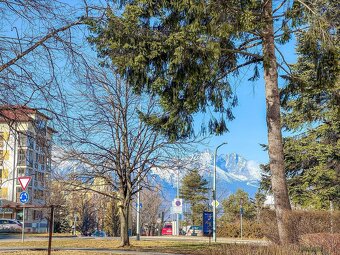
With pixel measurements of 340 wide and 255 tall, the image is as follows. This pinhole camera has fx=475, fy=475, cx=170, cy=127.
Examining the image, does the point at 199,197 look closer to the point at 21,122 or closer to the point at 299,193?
Result: the point at 299,193

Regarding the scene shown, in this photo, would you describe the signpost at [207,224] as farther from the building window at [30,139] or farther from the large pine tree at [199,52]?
the building window at [30,139]

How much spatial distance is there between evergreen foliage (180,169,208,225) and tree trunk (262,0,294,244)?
192 ft

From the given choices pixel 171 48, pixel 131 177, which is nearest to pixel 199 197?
pixel 131 177

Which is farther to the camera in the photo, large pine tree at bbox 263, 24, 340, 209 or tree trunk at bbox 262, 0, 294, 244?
large pine tree at bbox 263, 24, 340, 209

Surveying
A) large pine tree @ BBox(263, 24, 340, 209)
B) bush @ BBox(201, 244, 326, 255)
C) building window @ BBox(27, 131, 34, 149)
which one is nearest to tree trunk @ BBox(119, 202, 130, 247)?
large pine tree @ BBox(263, 24, 340, 209)

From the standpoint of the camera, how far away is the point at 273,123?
54.6 ft

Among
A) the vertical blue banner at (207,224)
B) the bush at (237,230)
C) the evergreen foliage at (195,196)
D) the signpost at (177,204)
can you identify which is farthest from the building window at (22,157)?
the evergreen foliage at (195,196)

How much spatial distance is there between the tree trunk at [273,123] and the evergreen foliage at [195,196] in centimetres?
5858

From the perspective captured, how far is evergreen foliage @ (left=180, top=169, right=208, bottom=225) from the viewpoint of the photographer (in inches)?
2963

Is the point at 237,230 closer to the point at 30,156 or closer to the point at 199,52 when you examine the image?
the point at 199,52

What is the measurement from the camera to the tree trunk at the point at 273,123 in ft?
51.5

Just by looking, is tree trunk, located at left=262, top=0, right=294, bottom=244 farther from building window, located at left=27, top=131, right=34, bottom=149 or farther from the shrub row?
building window, located at left=27, top=131, right=34, bottom=149

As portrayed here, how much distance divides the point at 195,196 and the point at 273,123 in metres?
60.0

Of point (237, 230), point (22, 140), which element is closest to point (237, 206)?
point (237, 230)
